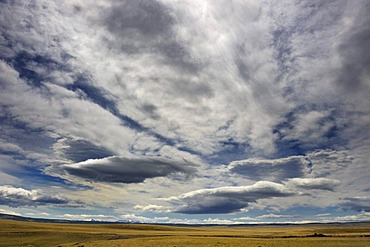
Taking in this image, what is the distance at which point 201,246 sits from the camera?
195ft

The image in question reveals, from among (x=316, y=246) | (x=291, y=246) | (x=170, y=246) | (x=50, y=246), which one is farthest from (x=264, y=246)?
(x=50, y=246)

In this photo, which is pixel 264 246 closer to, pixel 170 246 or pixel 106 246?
pixel 170 246

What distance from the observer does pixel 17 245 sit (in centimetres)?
7469

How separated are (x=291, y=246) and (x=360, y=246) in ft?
41.3

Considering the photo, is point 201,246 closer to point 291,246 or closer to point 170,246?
point 170,246

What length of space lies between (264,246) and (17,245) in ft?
200

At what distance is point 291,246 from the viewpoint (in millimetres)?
61188

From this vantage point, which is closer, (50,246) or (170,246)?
(170,246)

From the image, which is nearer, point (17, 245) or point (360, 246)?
point (360, 246)

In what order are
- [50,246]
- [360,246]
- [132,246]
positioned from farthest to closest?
[50,246], [132,246], [360,246]

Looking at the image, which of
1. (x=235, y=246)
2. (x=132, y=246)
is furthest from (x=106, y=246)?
(x=235, y=246)

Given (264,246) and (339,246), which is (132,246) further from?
(339,246)

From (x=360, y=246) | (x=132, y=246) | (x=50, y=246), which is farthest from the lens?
(x=50, y=246)

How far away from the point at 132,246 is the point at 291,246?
32.8 meters
